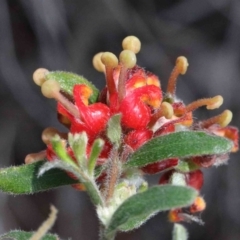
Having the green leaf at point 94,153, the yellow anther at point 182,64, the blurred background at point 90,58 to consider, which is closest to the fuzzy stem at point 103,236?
the green leaf at point 94,153

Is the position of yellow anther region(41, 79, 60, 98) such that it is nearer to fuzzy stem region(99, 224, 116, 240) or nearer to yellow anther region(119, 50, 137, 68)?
yellow anther region(119, 50, 137, 68)

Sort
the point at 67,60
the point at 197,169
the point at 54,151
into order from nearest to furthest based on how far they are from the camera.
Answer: the point at 54,151 < the point at 197,169 < the point at 67,60

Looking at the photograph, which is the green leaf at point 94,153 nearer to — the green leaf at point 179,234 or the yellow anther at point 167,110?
the yellow anther at point 167,110

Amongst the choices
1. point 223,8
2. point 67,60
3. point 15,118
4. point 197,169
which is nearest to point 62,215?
point 15,118

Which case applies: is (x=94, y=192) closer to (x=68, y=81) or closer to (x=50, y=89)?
(x=50, y=89)

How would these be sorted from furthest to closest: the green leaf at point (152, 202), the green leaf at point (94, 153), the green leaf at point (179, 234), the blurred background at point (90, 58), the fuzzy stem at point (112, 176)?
the blurred background at point (90, 58) < the green leaf at point (179, 234) < the fuzzy stem at point (112, 176) < the green leaf at point (94, 153) < the green leaf at point (152, 202)

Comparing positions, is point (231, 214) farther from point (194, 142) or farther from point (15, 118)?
point (194, 142)
